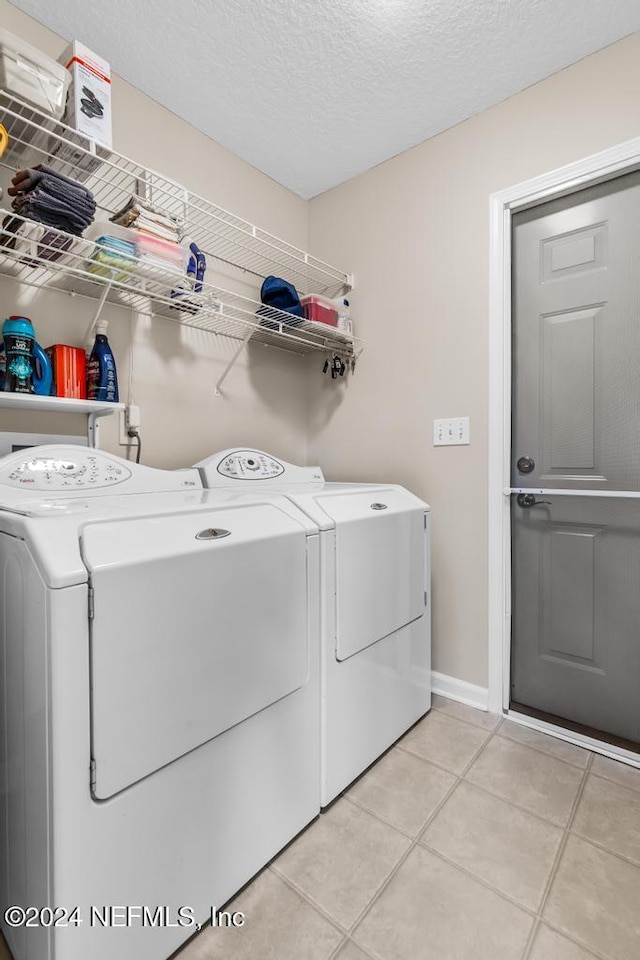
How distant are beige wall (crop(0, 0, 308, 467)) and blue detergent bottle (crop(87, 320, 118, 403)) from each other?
128mm

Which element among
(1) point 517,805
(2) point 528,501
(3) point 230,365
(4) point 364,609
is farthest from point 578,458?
(3) point 230,365

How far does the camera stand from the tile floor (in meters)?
1.00

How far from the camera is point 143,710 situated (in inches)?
33.9

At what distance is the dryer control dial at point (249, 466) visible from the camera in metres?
1.82

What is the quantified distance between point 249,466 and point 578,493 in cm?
130

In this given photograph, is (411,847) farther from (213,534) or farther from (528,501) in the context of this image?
(528,501)

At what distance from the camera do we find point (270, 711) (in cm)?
Result: 115

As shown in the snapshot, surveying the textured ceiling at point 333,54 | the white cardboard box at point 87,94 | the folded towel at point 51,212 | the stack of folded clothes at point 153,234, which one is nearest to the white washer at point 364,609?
the stack of folded clothes at point 153,234

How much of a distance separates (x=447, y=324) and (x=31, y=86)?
1.60m

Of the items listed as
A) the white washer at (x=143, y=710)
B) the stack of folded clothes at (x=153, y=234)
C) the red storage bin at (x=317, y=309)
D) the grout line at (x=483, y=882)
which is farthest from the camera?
the red storage bin at (x=317, y=309)

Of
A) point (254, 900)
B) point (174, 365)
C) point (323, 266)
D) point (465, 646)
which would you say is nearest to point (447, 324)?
point (323, 266)

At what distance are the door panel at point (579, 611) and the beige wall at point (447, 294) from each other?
169 millimetres

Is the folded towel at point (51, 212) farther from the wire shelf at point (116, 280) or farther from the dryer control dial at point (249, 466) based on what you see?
the dryer control dial at point (249, 466)

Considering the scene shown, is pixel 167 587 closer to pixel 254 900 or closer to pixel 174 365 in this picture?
pixel 254 900
